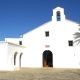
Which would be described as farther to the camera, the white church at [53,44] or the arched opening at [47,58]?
the arched opening at [47,58]

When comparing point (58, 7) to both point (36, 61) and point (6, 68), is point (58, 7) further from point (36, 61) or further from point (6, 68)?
point (6, 68)

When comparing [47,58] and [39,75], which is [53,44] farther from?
[39,75]

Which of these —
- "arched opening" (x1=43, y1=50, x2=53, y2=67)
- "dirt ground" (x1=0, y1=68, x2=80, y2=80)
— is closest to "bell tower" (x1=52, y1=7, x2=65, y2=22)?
"arched opening" (x1=43, y1=50, x2=53, y2=67)

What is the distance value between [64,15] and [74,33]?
10.4 feet

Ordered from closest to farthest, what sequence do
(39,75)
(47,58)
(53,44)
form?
(39,75) → (53,44) → (47,58)

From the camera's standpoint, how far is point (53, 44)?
108 ft

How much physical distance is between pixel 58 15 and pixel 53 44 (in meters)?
4.61

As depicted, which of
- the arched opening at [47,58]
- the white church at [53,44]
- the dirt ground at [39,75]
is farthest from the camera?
the arched opening at [47,58]

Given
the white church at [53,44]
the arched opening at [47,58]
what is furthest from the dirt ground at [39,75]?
the arched opening at [47,58]

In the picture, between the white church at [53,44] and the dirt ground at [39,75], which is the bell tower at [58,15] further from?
the dirt ground at [39,75]

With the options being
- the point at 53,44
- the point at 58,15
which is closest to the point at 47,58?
the point at 53,44

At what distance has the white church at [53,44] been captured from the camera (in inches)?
1256

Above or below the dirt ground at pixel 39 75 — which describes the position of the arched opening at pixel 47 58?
above

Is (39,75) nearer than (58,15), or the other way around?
(39,75)
